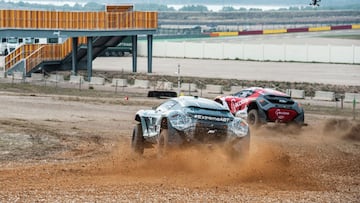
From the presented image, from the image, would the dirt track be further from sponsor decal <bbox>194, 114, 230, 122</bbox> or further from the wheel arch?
the wheel arch

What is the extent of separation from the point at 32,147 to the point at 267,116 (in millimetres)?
8769

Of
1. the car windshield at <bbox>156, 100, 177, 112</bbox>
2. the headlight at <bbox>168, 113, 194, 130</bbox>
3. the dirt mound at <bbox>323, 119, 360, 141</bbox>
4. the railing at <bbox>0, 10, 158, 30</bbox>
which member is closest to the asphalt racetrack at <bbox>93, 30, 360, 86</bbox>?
the railing at <bbox>0, 10, 158, 30</bbox>

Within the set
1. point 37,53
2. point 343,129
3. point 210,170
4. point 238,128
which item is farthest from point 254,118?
point 37,53

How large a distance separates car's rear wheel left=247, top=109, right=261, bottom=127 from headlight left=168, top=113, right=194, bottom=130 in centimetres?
949

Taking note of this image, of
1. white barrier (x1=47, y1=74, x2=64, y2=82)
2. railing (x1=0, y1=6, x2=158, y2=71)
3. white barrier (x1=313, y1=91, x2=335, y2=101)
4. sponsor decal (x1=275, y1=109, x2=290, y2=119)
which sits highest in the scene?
railing (x1=0, y1=6, x2=158, y2=71)

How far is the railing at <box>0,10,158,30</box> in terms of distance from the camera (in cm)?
5438

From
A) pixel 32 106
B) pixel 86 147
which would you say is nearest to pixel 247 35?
pixel 32 106

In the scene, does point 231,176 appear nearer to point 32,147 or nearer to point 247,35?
point 32,147

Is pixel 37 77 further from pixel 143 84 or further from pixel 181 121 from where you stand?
pixel 181 121

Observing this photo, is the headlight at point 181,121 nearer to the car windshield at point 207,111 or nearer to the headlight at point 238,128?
the car windshield at point 207,111

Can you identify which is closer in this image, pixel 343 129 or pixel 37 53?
pixel 343 129

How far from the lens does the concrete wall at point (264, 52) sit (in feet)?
260

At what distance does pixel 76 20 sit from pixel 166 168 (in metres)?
41.3

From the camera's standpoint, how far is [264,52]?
8519 cm
